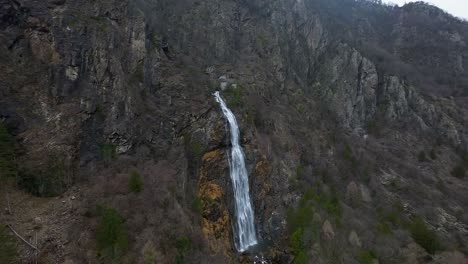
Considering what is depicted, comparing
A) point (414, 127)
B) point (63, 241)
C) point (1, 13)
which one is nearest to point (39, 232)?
point (63, 241)

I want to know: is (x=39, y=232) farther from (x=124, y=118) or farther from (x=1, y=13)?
(x=1, y=13)

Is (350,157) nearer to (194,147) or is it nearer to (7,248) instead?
(194,147)

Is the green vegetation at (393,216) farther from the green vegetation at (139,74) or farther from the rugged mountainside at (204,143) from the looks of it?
the green vegetation at (139,74)

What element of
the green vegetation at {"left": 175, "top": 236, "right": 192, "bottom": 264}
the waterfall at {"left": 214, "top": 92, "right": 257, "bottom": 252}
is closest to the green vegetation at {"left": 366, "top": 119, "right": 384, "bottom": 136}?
the waterfall at {"left": 214, "top": 92, "right": 257, "bottom": 252}

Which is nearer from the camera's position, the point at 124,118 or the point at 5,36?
the point at 5,36

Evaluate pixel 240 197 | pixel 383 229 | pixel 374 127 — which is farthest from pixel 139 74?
pixel 374 127
